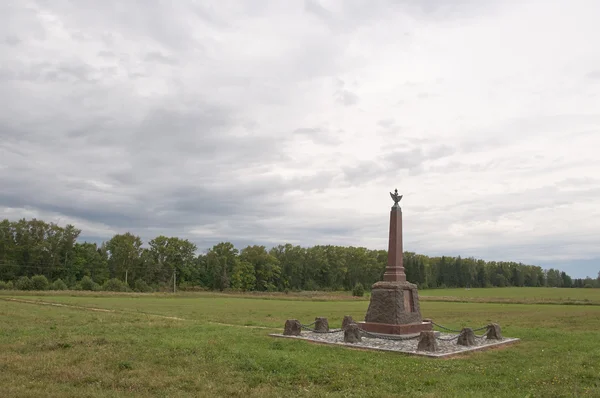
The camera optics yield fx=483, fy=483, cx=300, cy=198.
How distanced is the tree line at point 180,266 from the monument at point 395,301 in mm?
68446

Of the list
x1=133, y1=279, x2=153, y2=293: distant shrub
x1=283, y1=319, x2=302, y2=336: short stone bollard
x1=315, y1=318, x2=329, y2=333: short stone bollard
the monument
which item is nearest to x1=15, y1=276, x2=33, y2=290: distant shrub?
x1=133, y1=279, x2=153, y2=293: distant shrub

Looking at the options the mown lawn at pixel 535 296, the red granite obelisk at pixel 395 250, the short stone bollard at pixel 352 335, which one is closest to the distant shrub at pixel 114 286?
the mown lawn at pixel 535 296

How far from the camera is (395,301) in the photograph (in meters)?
22.5

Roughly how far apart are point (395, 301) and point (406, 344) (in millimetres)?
2806

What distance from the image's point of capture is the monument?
22250 millimetres

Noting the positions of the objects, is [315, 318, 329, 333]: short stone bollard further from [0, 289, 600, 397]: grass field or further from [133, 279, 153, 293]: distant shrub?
[133, 279, 153, 293]: distant shrub

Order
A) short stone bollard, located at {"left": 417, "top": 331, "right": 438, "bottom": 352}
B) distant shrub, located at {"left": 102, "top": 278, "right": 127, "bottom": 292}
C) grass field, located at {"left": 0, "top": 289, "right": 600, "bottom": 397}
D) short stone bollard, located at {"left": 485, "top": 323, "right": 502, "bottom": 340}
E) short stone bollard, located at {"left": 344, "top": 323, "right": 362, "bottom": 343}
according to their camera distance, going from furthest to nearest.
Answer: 1. distant shrub, located at {"left": 102, "top": 278, "right": 127, "bottom": 292}
2. short stone bollard, located at {"left": 485, "top": 323, "right": 502, "bottom": 340}
3. short stone bollard, located at {"left": 344, "top": 323, "right": 362, "bottom": 343}
4. short stone bollard, located at {"left": 417, "top": 331, "right": 438, "bottom": 352}
5. grass field, located at {"left": 0, "top": 289, "right": 600, "bottom": 397}

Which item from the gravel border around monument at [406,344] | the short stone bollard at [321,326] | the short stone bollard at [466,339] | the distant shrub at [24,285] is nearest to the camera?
the gravel border around monument at [406,344]

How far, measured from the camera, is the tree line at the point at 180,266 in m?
95.6

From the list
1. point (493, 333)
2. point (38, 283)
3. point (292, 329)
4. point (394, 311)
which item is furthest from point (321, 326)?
point (38, 283)

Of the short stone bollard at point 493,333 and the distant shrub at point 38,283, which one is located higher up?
the short stone bollard at point 493,333

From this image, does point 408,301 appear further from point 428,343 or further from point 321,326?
point 428,343

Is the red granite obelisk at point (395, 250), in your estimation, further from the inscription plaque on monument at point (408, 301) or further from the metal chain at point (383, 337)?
the metal chain at point (383, 337)

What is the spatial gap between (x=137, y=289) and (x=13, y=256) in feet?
83.9
